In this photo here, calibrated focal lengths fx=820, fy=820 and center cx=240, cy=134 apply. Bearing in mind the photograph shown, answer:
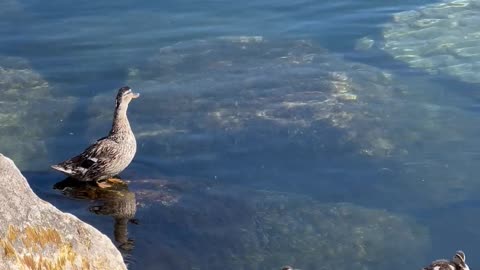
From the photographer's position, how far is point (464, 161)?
11.7 meters

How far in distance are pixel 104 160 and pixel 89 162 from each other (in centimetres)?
19

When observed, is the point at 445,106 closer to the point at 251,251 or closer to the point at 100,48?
the point at 251,251

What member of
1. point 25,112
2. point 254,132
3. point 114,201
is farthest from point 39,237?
point 25,112

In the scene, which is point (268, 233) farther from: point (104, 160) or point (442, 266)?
point (442, 266)

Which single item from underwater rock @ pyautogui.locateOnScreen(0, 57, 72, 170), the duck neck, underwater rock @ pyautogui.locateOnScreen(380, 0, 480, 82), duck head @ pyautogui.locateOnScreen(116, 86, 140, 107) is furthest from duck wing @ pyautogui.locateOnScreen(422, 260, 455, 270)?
underwater rock @ pyautogui.locateOnScreen(380, 0, 480, 82)

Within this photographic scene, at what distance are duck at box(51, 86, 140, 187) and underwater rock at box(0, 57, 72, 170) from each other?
Result: 1.23 m

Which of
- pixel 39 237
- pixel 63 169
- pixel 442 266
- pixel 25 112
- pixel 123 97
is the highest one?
pixel 123 97

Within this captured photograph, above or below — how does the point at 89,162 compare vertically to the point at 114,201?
above

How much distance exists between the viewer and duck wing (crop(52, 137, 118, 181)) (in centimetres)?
1039

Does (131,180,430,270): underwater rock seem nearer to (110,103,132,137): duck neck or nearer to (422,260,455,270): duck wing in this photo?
(110,103,132,137): duck neck

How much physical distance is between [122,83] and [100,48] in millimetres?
1823

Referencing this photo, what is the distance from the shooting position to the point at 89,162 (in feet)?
34.1

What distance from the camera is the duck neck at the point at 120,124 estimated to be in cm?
1093

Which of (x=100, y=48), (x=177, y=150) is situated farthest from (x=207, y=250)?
(x=100, y=48)
